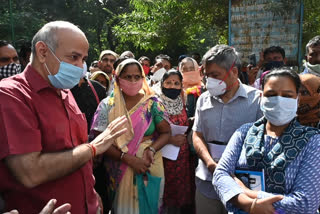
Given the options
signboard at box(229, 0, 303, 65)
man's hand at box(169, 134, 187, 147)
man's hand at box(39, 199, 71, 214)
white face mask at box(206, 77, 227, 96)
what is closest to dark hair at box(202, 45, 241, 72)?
white face mask at box(206, 77, 227, 96)

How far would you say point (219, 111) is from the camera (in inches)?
97.6

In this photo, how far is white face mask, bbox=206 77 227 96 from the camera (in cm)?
240

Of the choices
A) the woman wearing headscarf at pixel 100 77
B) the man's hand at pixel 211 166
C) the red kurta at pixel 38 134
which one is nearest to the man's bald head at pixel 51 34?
the red kurta at pixel 38 134

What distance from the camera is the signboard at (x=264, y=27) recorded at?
6.04 meters

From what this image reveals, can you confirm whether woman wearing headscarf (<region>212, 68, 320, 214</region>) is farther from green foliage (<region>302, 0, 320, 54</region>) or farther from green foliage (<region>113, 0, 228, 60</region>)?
green foliage (<region>113, 0, 228, 60</region>)

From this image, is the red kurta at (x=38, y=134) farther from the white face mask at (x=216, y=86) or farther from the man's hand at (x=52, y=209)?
the white face mask at (x=216, y=86)

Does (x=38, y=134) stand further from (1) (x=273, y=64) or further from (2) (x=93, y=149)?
(1) (x=273, y=64)

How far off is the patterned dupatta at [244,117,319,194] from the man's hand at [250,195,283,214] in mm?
131

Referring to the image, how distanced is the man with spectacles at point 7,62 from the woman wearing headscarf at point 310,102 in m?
3.07

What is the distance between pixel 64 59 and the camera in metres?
1.76

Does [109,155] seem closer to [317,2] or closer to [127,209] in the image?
[127,209]

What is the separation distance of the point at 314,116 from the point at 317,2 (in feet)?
17.7

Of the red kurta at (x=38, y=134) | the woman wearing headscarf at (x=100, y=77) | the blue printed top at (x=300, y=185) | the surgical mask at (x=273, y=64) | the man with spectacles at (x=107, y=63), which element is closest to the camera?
the red kurta at (x=38, y=134)

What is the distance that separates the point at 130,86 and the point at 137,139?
532mm
